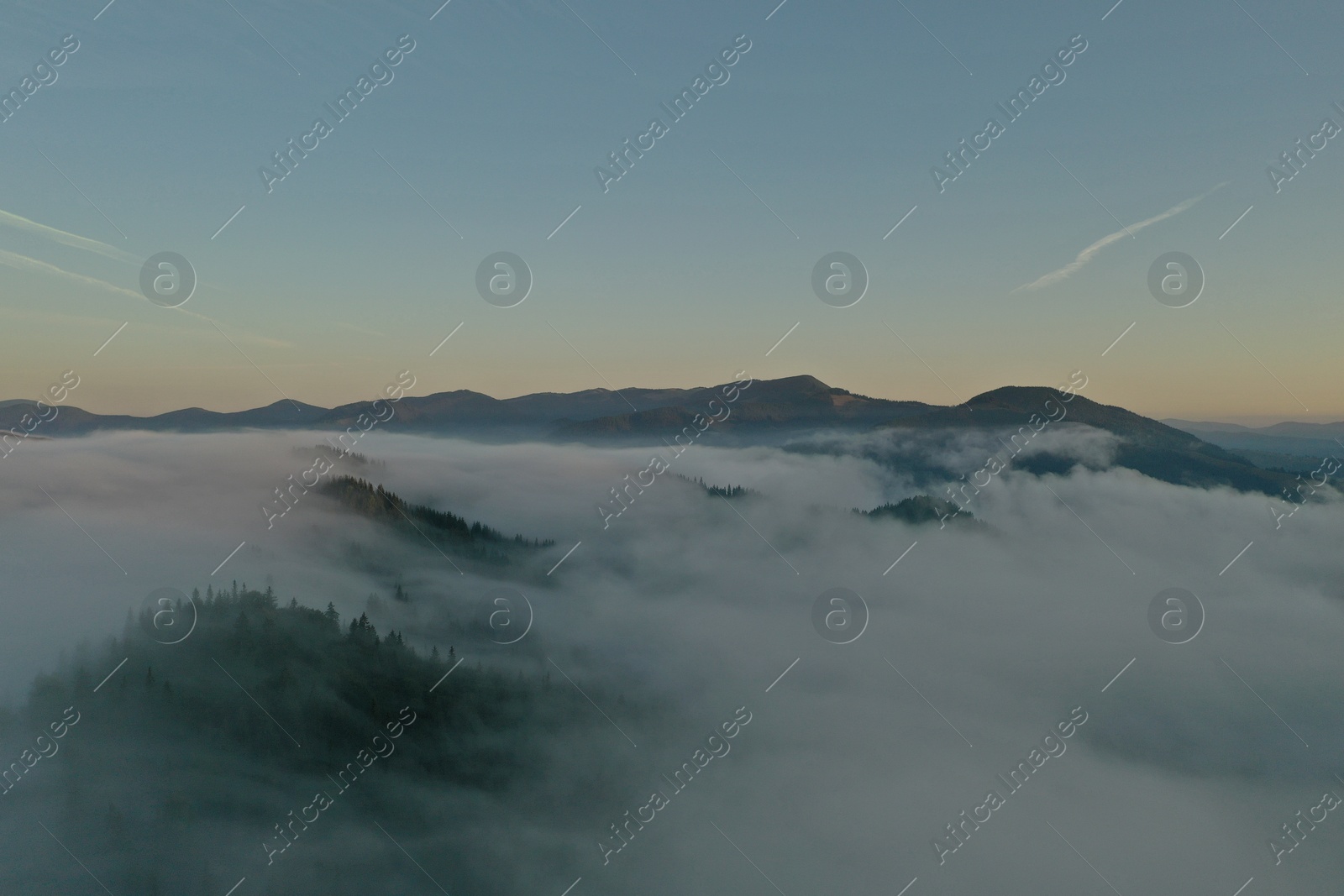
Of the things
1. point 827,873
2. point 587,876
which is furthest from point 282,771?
point 827,873

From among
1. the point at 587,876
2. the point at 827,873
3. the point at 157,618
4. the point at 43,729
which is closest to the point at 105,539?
the point at 157,618

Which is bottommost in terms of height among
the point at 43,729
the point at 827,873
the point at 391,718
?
the point at 827,873

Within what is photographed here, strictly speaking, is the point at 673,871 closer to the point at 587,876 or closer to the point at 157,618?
the point at 587,876

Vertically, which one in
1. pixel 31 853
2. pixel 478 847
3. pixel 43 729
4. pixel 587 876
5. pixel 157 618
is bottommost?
pixel 587 876

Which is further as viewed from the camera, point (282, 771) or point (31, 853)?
point (282, 771)

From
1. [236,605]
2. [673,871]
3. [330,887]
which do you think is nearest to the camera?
[330,887]

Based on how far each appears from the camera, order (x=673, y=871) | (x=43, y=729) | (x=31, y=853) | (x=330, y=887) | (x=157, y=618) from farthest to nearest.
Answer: (x=673, y=871)
(x=157, y=618)
(x=330, y=887)
(x=43, y=729)
(x=31, y=853)

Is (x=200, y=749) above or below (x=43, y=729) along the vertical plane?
below

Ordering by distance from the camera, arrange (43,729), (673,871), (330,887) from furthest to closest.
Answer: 1. (673,871)
2. (330,887)
3. (43,729)

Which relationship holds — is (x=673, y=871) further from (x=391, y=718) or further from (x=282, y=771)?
(x=282, y=771)
